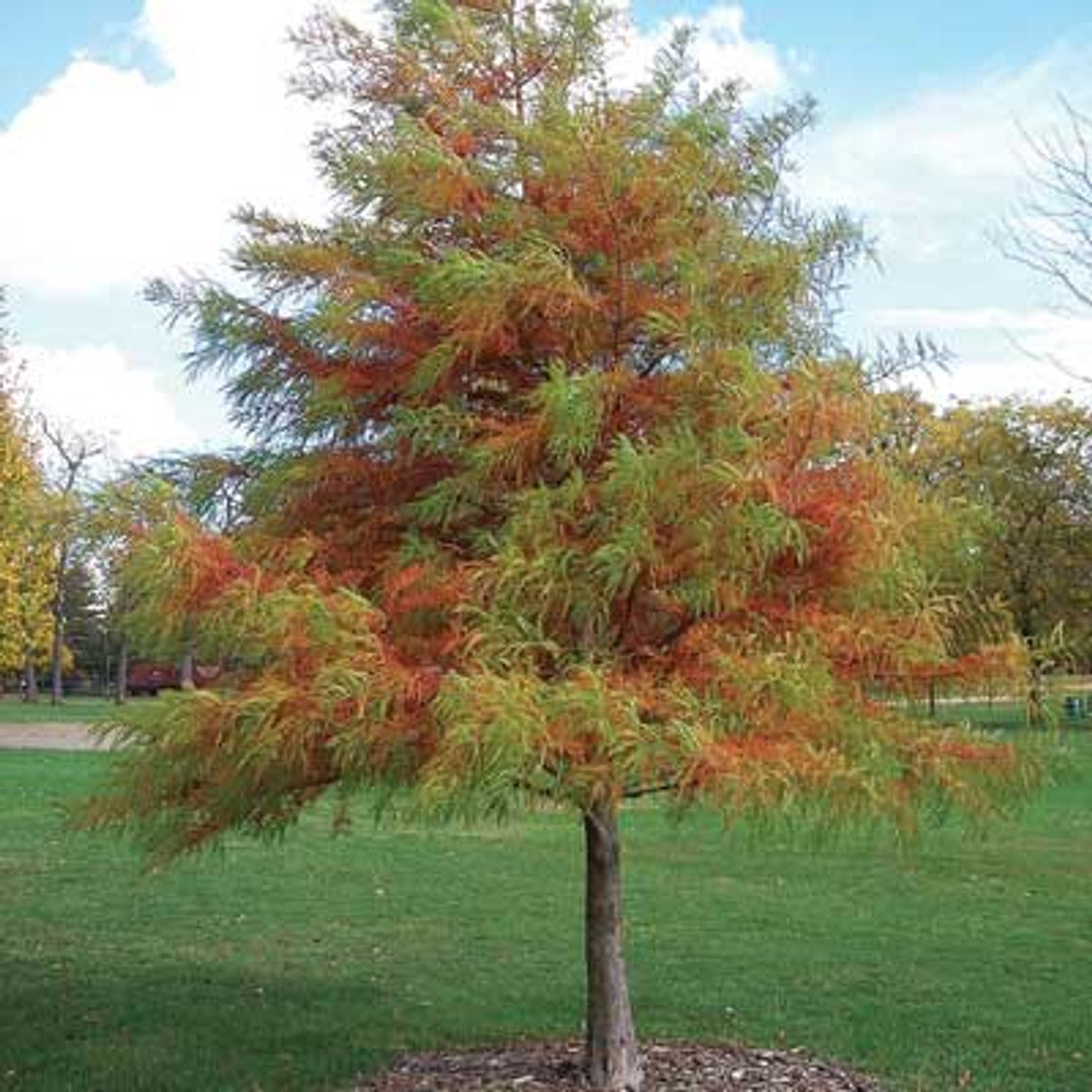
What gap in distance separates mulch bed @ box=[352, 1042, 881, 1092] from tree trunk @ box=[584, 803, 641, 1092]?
129 mm

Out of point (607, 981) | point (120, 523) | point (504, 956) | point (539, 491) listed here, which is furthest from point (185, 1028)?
point (539, 491)

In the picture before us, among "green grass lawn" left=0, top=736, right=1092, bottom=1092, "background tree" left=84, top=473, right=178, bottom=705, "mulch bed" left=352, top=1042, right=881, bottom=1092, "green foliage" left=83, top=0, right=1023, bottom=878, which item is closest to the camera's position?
"green foliage" left=83, top=0, right=1023, bottom=878

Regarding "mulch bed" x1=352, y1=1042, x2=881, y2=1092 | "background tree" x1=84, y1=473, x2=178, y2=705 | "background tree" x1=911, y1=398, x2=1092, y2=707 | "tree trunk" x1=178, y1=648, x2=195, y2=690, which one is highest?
"background tree" x1=911, y1=398, x2=1092, y2=707

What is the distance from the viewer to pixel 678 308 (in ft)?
20.1

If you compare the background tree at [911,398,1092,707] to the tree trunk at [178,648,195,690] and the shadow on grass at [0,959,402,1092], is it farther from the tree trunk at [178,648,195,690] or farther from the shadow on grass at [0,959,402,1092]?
the tree trunk at [178,648,195,690]

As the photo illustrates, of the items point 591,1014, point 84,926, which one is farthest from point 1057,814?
point 591,1014

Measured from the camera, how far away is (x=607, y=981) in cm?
683

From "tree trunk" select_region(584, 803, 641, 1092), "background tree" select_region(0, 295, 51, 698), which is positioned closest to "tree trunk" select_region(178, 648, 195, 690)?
"tree trunk" select_region(584, 803, 641, 1092)

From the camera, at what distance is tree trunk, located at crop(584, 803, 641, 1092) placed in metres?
6.83

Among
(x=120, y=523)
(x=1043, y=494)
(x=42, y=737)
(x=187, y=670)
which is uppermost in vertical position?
(x=1043, y=494)

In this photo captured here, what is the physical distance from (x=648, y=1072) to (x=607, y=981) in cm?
73

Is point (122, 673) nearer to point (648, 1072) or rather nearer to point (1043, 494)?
point (1043, 494)

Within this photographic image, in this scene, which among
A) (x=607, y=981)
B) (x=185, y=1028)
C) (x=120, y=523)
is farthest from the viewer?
(x=185, y=1028)

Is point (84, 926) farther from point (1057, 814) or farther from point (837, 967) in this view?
point (1057, 814)
